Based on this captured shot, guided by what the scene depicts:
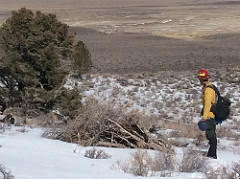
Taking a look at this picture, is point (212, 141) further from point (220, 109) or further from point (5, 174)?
point (5, 174)

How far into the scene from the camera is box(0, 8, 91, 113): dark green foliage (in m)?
11.0

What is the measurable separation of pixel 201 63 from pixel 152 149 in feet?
69.0

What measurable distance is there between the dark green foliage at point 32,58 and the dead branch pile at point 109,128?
304 centimetres

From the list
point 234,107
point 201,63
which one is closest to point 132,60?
point 201,63

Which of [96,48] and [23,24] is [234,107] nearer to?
[23,24]

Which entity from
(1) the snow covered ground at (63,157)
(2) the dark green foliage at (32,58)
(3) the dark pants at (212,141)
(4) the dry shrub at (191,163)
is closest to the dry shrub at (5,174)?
(1) the snow covered ground at (63,157)

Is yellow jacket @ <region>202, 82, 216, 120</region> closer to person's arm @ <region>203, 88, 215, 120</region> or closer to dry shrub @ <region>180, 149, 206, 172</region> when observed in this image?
person's arm @ <region>203, 88, 215, 120</region>

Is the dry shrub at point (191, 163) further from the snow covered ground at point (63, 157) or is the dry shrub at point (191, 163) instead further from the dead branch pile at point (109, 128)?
the dead branch pile at point (109, 128)

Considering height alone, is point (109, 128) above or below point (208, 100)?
below

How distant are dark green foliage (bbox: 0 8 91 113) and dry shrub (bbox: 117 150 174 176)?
513cm

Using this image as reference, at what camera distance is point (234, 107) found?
15.4 m

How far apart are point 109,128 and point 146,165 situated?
7.18 feet

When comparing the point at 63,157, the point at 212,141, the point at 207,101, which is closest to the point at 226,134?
the point at 212,141

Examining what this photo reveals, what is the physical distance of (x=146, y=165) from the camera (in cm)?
614
